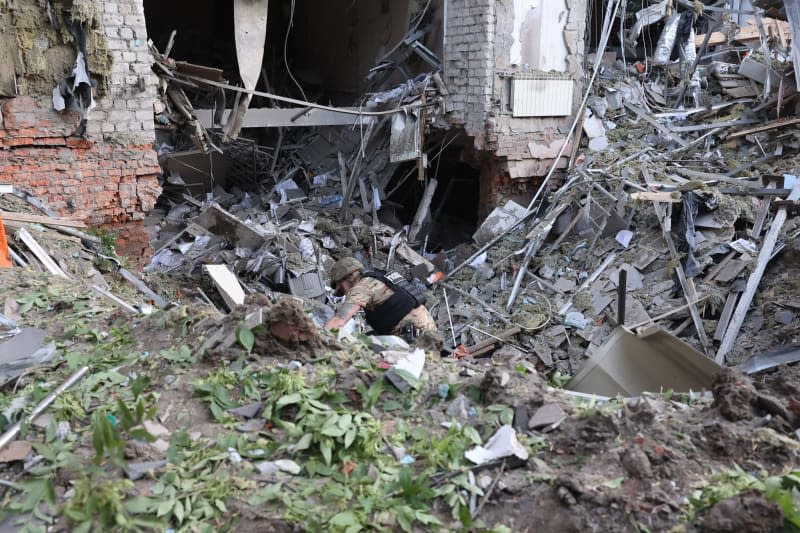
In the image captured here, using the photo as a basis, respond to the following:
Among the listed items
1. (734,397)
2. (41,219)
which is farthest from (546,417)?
(41,219)

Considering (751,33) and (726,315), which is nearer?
(726,315)

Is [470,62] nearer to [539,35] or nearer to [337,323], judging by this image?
[539,35]

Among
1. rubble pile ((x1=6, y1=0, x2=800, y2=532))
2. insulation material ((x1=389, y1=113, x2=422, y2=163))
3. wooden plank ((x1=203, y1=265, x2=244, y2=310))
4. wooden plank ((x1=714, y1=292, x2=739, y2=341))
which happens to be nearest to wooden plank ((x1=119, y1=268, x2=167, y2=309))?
rubble pile ((x1=6, y1=0, x2=800, y2=532))

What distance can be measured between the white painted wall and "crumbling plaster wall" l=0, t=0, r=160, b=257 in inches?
207

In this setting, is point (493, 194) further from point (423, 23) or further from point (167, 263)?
point (167, 263)

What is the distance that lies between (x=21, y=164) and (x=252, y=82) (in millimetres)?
2918

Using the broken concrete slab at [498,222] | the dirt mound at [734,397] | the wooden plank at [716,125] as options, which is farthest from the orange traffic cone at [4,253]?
the wooden plank at [716,125]

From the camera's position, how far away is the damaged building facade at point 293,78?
6586mm

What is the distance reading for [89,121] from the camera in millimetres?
6859

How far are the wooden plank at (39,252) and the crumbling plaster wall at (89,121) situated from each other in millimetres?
1096

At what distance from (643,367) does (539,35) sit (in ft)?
21.5

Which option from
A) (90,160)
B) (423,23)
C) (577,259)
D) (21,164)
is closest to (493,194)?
(577,259)

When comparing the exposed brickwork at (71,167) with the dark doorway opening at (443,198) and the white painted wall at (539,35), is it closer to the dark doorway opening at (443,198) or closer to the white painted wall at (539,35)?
the dark doorway opening at (443,198)

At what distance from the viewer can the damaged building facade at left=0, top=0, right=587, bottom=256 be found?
6586mm
